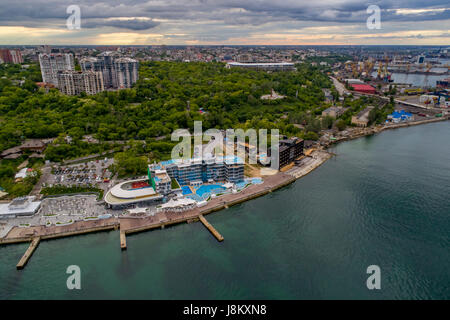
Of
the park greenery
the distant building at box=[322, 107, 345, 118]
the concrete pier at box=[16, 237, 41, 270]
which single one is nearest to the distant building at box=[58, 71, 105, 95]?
the park greenery

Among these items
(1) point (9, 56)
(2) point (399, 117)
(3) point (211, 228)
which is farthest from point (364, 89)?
(1) point (9, 56)

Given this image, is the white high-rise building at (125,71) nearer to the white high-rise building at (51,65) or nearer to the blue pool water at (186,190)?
the white high-rise building at (51,65)

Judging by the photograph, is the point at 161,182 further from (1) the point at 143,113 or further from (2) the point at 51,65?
(2) the point at 51,65

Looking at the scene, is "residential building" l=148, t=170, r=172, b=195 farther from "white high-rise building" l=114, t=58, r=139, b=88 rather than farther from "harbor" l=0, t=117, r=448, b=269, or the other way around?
"white high-rise building" l=114, t=58, r=139, b=88

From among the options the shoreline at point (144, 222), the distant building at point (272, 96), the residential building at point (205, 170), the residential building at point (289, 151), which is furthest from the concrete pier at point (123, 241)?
the distant building at point (272, 96)

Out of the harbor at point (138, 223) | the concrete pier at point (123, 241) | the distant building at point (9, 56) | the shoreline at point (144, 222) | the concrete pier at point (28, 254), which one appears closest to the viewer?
the concrete pier at point (28, 254)

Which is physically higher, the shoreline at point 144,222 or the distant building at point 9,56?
the distant building at point 9,56

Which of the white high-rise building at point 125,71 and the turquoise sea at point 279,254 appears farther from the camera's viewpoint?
the white high-rise building at point 125,71
